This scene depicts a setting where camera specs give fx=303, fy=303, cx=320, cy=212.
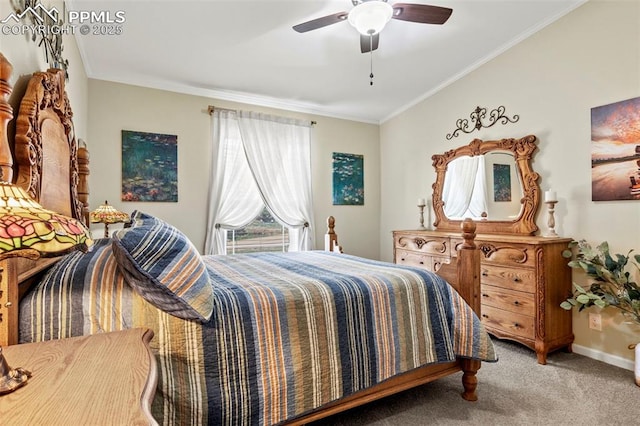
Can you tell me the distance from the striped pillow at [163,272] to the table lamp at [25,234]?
43cm

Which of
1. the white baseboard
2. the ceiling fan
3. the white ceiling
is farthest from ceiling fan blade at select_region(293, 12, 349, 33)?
the white baseboard

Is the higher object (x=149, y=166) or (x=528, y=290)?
(x=149, y=166)

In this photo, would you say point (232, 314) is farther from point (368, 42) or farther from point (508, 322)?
point (508, 322)

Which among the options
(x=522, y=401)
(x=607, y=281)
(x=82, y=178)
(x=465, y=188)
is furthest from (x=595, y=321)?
(x=82, y=178)

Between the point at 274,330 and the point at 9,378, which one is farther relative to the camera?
the point at 274,330

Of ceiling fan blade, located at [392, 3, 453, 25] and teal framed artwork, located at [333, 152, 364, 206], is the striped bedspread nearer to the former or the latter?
ceiling fan blade, located at [392, 3, 453, 25]

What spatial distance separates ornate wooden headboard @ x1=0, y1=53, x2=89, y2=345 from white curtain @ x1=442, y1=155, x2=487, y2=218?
3653mm

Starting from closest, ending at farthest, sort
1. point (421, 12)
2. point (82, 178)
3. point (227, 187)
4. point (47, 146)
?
point (47, 146)
point (421, 12)
point (82, 178)
point (227, 187)

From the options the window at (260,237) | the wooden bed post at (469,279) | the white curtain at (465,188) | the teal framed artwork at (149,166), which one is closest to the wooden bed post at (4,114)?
the wooden bed post at (469,279)

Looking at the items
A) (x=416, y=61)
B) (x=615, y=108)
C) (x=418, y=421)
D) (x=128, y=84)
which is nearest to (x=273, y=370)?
(x=418, y=421)

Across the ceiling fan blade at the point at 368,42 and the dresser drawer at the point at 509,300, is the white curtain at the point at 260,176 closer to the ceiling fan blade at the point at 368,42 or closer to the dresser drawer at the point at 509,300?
the ceiling fan blade at the point at 368,42

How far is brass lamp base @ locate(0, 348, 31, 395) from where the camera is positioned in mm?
635

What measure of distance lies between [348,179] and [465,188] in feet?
5.63

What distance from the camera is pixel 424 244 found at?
3.51 m
